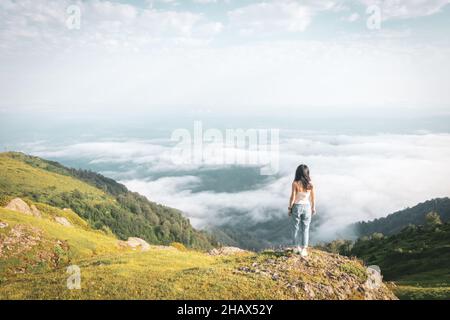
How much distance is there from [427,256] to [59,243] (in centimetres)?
7113

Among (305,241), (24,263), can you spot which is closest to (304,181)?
(305,241)

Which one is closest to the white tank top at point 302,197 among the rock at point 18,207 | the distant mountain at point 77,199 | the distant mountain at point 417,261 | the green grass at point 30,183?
the distant mountain at point 417,261

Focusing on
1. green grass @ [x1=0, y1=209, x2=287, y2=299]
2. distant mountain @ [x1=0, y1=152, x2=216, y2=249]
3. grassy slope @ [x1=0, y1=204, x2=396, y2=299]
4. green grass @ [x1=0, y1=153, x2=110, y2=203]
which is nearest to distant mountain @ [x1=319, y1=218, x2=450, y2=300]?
grassy slope @ [x1=0, y1=204, x2=396, y2=299]

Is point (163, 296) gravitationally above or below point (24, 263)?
above

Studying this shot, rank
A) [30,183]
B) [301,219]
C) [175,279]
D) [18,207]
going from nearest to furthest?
[175,279], [301,219], [18,207], [30,183]

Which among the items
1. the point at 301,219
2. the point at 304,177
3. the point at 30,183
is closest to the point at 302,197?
the point at 304,177

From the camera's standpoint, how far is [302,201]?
22.1 meters

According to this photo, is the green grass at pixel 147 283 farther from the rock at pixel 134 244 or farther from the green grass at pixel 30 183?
the green grass at pixel 30 183

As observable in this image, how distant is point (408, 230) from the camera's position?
4825 inches

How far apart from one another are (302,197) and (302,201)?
25 cm

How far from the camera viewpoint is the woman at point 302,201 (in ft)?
71.5

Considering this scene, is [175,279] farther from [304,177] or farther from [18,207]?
[18,207]
